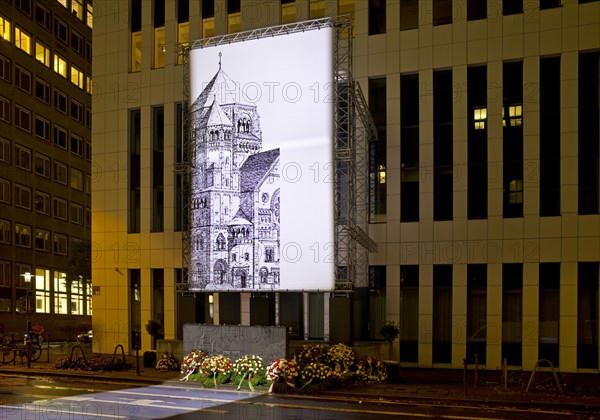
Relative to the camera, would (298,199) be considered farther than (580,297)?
No

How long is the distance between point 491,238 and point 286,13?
1441cm

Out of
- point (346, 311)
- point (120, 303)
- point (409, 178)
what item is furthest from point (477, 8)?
point (120, 303)

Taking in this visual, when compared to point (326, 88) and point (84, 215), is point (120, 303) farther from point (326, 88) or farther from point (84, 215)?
point (84, 215)

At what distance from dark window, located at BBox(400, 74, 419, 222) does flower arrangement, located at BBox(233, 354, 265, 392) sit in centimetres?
1066

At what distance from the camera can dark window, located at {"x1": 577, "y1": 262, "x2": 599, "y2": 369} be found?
24578 mm

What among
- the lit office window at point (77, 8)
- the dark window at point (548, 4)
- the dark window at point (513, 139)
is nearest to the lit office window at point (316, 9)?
the dark window at point (513, 139)

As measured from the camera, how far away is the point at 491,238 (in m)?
25.5

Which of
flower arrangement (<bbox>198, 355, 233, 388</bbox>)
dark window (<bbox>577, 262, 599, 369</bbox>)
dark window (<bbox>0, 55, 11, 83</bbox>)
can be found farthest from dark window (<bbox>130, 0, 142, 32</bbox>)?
dark window (<bbox>577, 262, 599, 369</bbox>)

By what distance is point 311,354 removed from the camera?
1978cm

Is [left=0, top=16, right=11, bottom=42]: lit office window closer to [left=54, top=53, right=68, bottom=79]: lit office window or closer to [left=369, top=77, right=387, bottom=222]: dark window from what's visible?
[left=54, top=53, right=68, bottom=79]: lit office window

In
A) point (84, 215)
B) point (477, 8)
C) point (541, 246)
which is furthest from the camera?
point (84, 215)

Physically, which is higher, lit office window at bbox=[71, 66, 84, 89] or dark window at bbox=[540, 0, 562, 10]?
lit office window at bbox=[71, 66, 84, 89]

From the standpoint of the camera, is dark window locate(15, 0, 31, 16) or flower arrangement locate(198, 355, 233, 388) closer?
flower arrangement locate(198, 355, 233, 388)

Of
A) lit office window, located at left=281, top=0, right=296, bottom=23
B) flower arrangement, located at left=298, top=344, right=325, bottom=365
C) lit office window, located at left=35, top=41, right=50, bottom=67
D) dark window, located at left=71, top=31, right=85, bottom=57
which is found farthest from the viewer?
dark window, located at left=71, top=31, right=85, bottom=57
